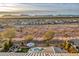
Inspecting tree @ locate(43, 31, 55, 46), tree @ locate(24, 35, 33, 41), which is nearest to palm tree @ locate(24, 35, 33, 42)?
tree @ locate(24, 35, 33, 41)

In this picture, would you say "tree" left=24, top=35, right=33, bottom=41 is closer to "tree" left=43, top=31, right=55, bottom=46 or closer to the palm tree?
the palm tree

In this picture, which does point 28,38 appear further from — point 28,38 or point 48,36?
point 48,36

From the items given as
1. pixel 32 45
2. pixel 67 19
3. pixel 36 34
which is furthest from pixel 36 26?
pixel 67 19

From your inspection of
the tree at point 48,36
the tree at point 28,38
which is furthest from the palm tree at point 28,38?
the tree at point 48,36

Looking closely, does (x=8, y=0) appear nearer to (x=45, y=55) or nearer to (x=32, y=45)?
(x=32, y=45)

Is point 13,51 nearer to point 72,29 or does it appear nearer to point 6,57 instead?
point 6,57

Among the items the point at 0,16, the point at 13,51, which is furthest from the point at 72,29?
the point at 0,16

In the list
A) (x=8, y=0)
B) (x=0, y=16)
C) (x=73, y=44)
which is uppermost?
(x=8, y=0)

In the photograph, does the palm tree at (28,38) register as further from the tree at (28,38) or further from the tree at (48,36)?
the tree at (48,36)

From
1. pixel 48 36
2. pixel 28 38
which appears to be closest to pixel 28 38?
pixel 28 38

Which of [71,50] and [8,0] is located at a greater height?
[8,0]
